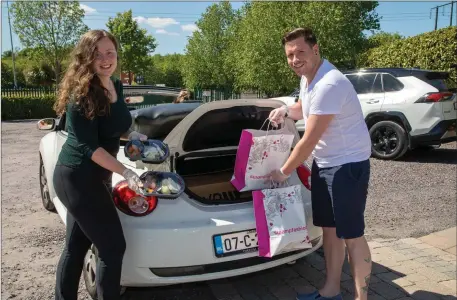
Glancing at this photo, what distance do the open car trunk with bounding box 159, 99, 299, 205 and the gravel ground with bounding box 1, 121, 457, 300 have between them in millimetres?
870

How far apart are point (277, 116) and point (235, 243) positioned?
89 cm

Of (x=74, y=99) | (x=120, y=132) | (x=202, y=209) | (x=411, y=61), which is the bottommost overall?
(x=202, y=209)


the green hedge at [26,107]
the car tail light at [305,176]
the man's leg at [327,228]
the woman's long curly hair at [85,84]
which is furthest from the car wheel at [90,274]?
the green hedge at [26,107]

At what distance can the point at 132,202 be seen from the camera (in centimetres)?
229

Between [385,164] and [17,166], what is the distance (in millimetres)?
6922

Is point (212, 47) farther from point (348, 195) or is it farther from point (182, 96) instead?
point (348, 195)

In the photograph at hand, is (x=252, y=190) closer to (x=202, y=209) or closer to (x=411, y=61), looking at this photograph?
(x=202, y=209)

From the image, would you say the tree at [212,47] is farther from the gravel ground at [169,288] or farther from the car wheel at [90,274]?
the car wheel at [90,274]

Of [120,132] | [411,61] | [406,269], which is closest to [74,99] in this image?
[120,132]

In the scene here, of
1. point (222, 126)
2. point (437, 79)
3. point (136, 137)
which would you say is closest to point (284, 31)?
point (437, 79)

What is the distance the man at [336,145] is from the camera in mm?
2230

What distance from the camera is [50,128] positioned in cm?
411

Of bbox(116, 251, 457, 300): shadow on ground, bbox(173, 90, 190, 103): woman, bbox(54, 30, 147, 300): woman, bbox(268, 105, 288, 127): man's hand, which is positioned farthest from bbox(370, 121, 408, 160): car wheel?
bbox(54, 30, 147, 300): woman

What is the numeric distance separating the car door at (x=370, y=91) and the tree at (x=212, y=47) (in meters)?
26.4
